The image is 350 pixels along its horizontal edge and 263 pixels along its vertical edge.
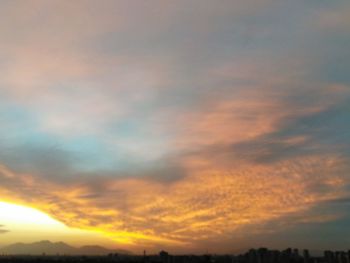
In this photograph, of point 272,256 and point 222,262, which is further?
point 222,262

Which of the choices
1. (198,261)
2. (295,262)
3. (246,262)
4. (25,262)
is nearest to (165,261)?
(198,261)

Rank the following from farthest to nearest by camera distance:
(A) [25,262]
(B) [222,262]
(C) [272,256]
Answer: (A) [25,262] < (B) [222,262] < (C) [272,256]

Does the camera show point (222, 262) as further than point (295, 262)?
Yes

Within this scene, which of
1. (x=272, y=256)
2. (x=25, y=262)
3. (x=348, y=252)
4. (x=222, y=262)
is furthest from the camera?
(x=25, y=262)

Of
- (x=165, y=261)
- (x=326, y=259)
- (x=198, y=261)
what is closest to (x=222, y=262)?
(x=198, y=261)

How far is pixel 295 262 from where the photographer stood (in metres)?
48.7

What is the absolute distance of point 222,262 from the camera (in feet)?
175

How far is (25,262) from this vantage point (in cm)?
7419

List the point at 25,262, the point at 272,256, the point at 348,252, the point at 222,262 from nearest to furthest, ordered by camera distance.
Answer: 1. the point at 348,252
2. the point at 272,256
3. the point at 222,262
4. the point at 25,262

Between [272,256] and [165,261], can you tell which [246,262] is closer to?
[272,256]

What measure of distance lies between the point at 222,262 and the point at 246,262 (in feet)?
14.4

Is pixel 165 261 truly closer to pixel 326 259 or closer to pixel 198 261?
pixel 198 261

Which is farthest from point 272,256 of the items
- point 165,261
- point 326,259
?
point 165,261

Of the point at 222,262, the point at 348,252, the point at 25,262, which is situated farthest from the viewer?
the point at 25,262
